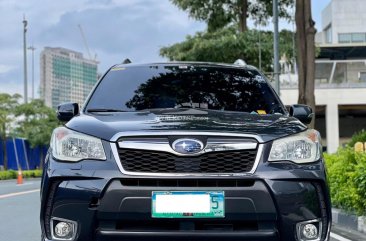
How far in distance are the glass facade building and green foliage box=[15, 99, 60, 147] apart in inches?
1800

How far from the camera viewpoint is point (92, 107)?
4957 mm

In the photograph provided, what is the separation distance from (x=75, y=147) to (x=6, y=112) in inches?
1578

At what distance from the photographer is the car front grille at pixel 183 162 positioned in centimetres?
375

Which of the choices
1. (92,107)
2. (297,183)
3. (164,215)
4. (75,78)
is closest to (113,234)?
(164,215)

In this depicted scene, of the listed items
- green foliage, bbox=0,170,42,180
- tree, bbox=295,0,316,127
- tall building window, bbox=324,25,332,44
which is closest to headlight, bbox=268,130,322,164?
tree, bbox=295,0,316,127

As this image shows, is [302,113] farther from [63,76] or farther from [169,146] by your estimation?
[63,76]

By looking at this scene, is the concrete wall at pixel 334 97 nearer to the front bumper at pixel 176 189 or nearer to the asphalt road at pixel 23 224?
the asphalt road at pixel 23 224

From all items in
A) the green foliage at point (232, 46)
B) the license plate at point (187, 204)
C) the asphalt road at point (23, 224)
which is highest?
the green foliage at point (232, 46)

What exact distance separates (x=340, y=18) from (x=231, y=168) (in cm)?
6335

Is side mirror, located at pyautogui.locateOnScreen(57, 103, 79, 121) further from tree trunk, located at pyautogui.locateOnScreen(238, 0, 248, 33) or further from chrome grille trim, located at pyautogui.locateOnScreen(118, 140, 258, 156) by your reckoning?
tree trunk, located at pyautogui.locateOnScreen(238, 0, 248, 33)

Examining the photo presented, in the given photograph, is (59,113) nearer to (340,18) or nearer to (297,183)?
(297,183)

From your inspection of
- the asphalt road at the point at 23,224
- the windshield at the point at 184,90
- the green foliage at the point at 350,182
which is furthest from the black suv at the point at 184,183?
the green foliage at the point at 350,182

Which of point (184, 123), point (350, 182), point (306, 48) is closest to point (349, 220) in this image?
point (350, 182)

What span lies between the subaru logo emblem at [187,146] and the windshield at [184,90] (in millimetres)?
1170
